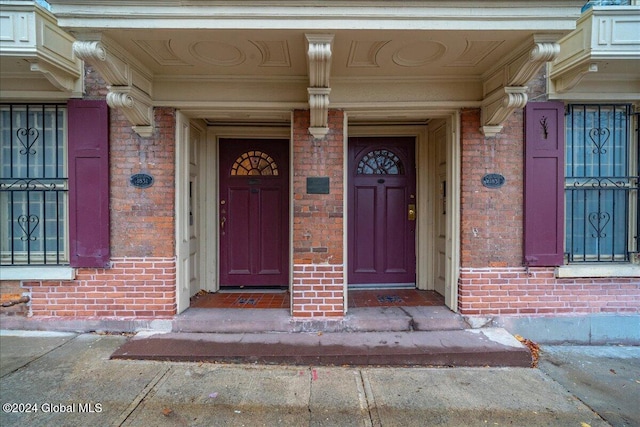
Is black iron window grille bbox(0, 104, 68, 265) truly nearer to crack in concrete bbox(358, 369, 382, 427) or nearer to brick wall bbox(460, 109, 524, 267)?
crack in concrete bbox(358, 369, 382, 427)

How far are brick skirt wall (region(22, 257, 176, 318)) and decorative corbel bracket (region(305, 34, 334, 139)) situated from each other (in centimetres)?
229

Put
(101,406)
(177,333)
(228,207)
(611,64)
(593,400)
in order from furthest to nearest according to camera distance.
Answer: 1. (228,207)
2. (177,333)
3. (611,64)
4. (593,400)
5. (101,406)

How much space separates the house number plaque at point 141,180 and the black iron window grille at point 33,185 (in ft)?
2.72

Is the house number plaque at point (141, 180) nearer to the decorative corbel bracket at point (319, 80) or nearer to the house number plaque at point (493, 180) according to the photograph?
the decorative corbel bracket at point (319, 80)

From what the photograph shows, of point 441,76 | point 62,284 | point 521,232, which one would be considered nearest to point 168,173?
point 62,284

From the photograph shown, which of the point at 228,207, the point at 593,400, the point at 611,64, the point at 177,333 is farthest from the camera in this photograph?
the point at 228,207

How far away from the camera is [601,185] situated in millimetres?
4336

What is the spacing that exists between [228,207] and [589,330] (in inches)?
191

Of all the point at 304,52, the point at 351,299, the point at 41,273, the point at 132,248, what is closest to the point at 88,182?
the point at 132,248

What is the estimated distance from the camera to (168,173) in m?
4.22

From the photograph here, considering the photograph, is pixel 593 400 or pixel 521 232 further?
pixel 521 232

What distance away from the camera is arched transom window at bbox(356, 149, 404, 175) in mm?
5422

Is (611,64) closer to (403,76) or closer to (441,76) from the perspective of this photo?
(441,76)

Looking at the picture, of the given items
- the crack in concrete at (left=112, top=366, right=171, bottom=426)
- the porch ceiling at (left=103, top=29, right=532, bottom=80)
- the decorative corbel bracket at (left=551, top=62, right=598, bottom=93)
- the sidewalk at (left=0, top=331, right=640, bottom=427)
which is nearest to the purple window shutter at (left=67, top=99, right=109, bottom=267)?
the porch ceiling at (left=103, top=29, right=532, bottom=80)
